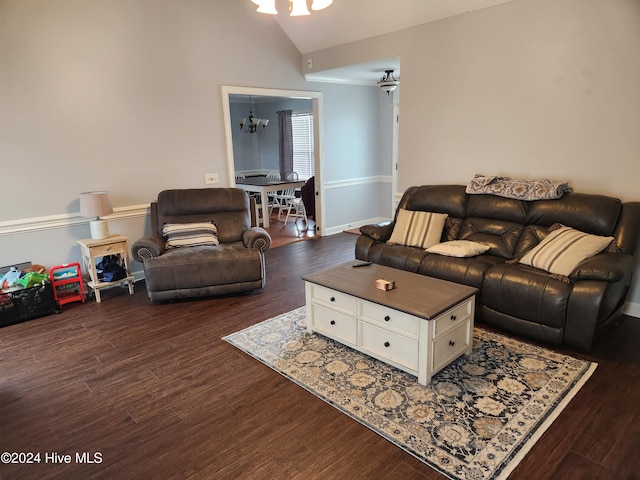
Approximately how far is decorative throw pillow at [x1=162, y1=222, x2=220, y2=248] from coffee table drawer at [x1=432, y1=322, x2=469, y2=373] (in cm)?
263

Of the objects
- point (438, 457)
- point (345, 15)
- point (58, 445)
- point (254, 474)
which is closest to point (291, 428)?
point (254, 474)

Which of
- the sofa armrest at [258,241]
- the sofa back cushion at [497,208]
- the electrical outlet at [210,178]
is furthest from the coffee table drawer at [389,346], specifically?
the electrical outlet at [210,178]

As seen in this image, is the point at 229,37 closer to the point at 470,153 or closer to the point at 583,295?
the point at 470,153

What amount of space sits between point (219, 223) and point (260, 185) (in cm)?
256

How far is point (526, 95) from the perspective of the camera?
152 inches

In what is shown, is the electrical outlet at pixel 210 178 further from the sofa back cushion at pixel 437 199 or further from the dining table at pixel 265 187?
the sofa back cushion at pixel 437 199

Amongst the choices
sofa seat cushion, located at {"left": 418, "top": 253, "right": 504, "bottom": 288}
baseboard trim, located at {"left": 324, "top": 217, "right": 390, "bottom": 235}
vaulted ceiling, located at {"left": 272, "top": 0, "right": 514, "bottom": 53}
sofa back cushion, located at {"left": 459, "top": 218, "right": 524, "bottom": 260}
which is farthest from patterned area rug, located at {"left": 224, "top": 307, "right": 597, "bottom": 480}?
baseboard trim, located at {"left": 324, "top": 217, "right": 390, "bottom": 235}

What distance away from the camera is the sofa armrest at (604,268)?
271 cm

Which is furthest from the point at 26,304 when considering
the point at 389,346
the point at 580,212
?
the point at 580,212

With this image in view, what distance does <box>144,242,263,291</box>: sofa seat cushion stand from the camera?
12.6ft

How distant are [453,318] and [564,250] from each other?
3.81 feet

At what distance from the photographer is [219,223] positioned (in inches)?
181

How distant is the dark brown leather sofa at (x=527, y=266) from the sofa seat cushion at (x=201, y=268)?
3.59ft

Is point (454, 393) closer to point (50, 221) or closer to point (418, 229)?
point (418, 229)
